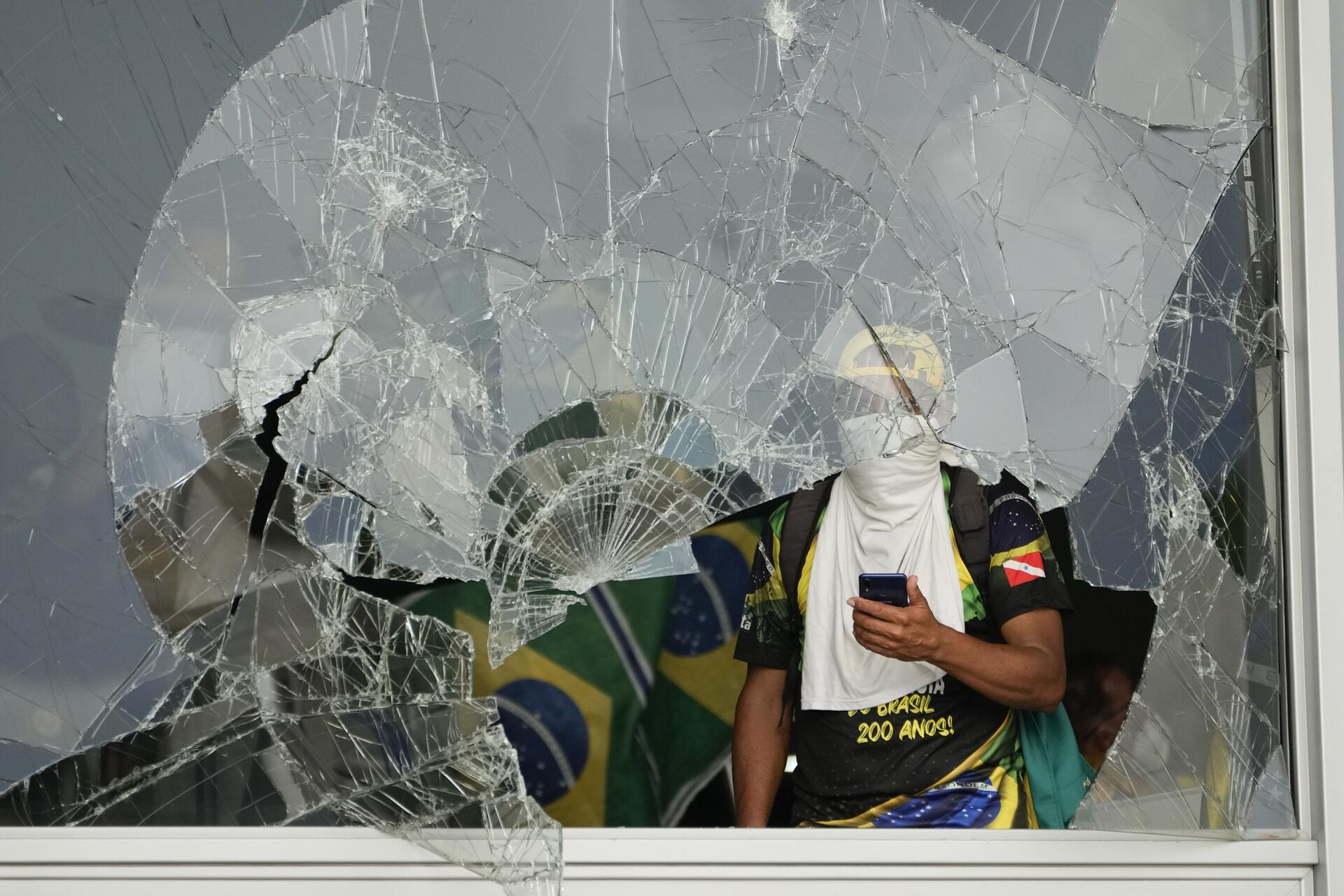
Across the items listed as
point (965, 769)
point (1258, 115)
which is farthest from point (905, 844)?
point (1258, 115)

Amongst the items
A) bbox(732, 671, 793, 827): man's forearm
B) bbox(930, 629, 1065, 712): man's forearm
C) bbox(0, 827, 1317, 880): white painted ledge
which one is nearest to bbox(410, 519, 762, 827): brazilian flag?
bbox(732, 671, 793, 827): man's forearm

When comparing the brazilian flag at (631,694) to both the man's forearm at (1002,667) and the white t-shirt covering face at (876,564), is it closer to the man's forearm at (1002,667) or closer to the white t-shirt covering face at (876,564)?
the white t-shirt covering face at (876,564)

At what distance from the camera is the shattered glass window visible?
1.42 m

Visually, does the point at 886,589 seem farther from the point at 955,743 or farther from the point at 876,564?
the point at 955,743

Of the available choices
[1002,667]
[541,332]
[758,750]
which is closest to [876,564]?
[1002,667]

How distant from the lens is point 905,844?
140 centimetres

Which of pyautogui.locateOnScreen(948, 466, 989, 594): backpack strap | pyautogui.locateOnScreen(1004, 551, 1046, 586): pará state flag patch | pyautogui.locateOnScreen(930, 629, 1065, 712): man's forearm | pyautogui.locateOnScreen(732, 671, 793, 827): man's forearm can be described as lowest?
pyautogui.locateOnScreen(732, 671, 793, 827): man's forearm

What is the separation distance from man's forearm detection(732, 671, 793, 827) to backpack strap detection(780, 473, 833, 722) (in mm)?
56

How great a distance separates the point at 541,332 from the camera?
143 centimetres

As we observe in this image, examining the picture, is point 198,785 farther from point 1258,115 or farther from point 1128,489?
point 1258,115

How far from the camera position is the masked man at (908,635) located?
1415 mm

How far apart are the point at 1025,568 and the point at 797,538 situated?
0.29 m

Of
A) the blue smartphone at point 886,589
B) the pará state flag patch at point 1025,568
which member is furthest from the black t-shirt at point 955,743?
the blue smartphone at point 886,589

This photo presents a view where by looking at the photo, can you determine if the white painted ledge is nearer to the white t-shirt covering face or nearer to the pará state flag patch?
the white t-shirt covering face
